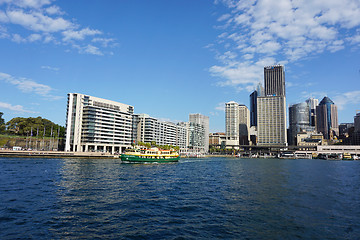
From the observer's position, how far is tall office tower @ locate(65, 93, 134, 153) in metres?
168

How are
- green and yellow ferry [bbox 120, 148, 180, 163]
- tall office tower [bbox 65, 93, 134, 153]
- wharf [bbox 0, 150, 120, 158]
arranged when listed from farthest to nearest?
tall office tower [bbox 65, 93, 134, 153]
wharf [bbox 0, 150, 120, 158]
green and yellow ferry [bbox 120, 148, 180, 163]

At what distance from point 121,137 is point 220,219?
575 feet

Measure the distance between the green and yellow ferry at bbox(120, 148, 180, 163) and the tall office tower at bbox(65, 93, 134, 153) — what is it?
75255 millimetres

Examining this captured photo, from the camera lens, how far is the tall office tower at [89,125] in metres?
168

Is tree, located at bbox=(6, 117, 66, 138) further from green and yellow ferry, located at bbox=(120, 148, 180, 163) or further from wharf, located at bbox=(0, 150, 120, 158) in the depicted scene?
green and yellow ferry, located at bbox=(120, 148, 180, 163)

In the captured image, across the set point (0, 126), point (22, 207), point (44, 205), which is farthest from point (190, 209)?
point (0, 126)

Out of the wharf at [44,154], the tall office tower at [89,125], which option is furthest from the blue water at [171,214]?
the tall office tower at [89,125]

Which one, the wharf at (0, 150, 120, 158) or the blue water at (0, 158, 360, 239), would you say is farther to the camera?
the wharf at (0, 150, 120, 158)

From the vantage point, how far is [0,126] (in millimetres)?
173125

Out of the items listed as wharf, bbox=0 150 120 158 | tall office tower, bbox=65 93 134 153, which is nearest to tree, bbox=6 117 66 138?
tall office tower, bbox=65 93 134 153

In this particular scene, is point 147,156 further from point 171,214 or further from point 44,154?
point 171,214

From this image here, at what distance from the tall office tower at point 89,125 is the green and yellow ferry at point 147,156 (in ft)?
247

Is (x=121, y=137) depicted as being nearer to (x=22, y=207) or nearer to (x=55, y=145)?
(x=55, y=145)

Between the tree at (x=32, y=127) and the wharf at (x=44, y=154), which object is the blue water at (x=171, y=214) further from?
the tree at (x=32, y=127)
